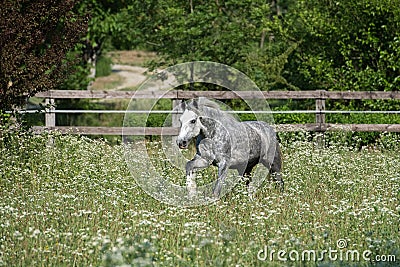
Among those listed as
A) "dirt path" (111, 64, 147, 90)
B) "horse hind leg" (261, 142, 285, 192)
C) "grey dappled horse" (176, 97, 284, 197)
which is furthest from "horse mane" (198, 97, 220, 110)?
"dirt path" (111, 64, 147, 90)

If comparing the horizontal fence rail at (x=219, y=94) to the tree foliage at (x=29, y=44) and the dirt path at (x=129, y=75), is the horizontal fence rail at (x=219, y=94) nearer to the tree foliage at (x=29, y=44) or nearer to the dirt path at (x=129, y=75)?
the tree foliage at (x=29, y=44)

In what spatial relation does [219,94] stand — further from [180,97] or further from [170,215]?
[170,215]

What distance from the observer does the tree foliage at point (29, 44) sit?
38.4ft

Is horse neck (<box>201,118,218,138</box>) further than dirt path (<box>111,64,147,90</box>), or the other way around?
dirt path (<box>111,64,147,90</box>)

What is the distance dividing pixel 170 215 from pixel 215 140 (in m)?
1.92

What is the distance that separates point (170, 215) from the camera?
7375 millimetres

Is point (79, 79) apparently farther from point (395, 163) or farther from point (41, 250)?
point (41, 250)

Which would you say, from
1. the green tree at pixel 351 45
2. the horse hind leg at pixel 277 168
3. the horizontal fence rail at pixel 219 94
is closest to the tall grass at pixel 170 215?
the horse hind leg at pixel 277 168

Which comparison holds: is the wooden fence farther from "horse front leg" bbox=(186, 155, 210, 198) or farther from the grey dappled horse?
"horse front leg" bbox=(186, 155, 210, 198)

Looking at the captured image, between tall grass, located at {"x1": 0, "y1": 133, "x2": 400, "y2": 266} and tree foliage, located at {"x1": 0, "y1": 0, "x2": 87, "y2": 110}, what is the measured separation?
91 centimetres

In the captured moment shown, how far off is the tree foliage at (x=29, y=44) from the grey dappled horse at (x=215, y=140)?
428 centimetres

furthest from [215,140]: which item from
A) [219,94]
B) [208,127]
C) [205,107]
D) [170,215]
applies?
[219,94]

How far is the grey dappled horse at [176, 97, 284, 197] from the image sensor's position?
8742mm

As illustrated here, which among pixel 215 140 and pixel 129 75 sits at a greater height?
pixel 129 75
